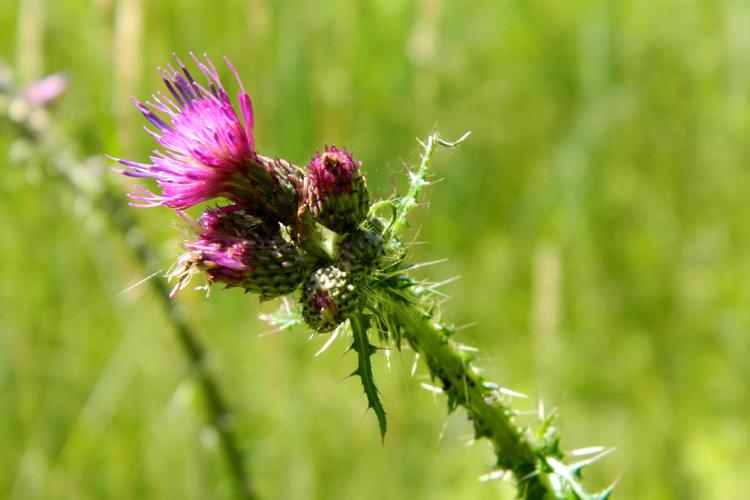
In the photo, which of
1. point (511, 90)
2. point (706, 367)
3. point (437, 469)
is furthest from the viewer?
point (511, 90)

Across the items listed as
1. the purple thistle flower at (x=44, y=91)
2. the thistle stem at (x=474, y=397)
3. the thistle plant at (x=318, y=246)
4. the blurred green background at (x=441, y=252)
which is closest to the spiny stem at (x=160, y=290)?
the blurred green background at (x=441, y=252)

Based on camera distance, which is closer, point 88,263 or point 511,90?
point 88,263

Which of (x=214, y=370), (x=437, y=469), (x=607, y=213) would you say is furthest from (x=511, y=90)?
A: (x=214, y=370)

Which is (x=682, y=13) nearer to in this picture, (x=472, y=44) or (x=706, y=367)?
(x=472, y=44)

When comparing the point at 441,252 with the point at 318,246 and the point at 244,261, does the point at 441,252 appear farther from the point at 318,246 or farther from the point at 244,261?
the point at 244,261

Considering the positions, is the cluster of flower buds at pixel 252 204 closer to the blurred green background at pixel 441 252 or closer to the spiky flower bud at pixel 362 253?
the spiky flower bud at pixel 362 253

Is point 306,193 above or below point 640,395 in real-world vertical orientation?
below

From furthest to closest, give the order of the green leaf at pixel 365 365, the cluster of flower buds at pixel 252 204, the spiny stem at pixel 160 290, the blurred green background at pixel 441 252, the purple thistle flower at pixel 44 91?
the blurred green background at pixel 441 252, the purple thistle flower at pixel 44 91, the spiny stem at pixel 160 290, the cluster of flower buds at pixel 252 204, the green leaf at pixel 365 365
